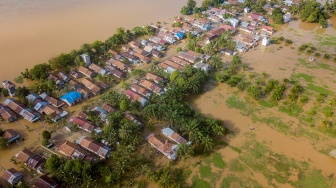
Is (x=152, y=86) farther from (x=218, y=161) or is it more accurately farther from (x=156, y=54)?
(x=218, y=161)

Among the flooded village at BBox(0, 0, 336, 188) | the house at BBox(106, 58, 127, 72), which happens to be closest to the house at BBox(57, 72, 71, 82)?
the flooded village at BBox(0, 0, 336, 188)

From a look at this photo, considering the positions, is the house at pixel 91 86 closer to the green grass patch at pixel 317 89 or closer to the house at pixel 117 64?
the house at pixel 117 64

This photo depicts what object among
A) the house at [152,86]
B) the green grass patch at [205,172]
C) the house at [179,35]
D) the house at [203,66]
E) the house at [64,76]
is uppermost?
the house at [64,76]

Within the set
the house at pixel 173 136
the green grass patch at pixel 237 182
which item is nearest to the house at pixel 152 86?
the house at pixel 173 136

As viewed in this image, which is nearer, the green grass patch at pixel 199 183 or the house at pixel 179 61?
the green grass patch at pixel 199 183

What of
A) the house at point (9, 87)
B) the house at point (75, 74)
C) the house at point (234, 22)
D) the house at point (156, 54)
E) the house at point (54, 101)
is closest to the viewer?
the house at point (54, 101)

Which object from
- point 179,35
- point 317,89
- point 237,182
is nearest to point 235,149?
point 237,182

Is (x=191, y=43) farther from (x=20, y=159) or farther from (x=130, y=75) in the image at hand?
(x=20, y=159)
